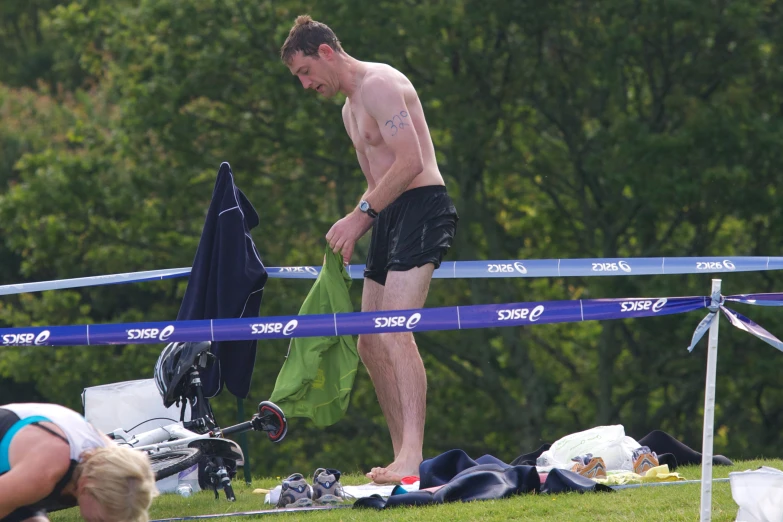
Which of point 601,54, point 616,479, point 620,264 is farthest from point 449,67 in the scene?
point 616,479

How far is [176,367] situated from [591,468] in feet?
7.27

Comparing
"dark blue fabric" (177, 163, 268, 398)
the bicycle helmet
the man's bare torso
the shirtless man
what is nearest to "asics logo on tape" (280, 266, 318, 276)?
"dark blue fabric" (177, 163, 268, 398)

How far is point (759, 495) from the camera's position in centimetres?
464

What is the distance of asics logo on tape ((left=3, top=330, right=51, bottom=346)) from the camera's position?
5.64 m

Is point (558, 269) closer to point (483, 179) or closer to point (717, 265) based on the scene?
point (717, 265)

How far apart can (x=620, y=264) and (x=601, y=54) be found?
10.9 m

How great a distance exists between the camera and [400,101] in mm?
6414

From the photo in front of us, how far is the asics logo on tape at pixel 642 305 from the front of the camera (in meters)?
4.85

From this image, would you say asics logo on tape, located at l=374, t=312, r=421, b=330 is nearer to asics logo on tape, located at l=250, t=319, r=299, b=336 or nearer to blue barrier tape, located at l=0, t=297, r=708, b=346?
blue barrier tape, located at l=0, t=297, r=708, b=346

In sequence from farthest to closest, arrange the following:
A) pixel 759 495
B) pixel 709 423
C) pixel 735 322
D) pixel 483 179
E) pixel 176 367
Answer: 1. pixel 483 179
2. pixel 176 367
3. pixel 735 322
4. pixel 759 495
5. pixel 709 423

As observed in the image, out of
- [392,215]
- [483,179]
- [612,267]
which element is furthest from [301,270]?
[483,179]

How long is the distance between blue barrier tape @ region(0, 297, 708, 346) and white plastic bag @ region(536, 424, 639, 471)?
139 centimetres

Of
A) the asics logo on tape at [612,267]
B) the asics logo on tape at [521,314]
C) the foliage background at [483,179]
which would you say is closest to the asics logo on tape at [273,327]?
the asics logo on tape at [521,314]

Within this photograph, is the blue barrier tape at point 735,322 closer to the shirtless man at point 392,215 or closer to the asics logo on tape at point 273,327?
the asics logo on tape at point 273,327
